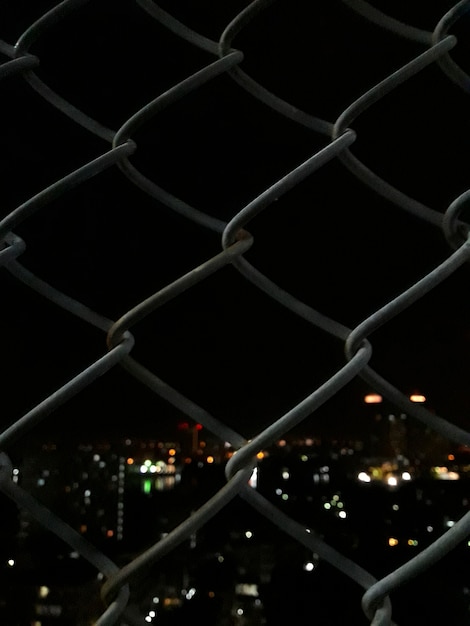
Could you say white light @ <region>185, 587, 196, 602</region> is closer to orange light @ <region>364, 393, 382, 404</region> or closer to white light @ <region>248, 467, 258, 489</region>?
orange light @ <region>364, 393, 382, 404</region>

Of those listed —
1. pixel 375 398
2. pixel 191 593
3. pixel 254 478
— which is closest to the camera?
pixel 254 478

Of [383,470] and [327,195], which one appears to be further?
[383,470]

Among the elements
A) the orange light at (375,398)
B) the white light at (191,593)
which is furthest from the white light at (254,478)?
the white light at (191,593)

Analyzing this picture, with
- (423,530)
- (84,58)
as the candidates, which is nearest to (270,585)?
(423,530)

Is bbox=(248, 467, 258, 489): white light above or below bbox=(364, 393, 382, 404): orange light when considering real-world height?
below

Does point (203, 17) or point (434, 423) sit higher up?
point (203, 17)

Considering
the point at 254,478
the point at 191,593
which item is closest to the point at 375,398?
the point at 254,478

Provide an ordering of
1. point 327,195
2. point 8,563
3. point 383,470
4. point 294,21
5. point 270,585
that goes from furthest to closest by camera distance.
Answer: point 8,563
point 270,585
point 383,470
point 327,195
point 294,21

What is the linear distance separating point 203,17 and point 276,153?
7.03ft

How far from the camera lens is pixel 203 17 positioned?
1.59m

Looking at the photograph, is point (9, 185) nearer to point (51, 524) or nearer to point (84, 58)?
point (84, 58)

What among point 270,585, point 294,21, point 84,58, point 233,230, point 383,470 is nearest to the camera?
point 233,230

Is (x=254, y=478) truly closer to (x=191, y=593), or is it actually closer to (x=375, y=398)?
(x=375, y=398)

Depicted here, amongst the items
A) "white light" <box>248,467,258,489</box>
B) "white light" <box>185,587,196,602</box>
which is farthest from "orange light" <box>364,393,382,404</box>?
"white light" <box>185,587,196,602</box>
